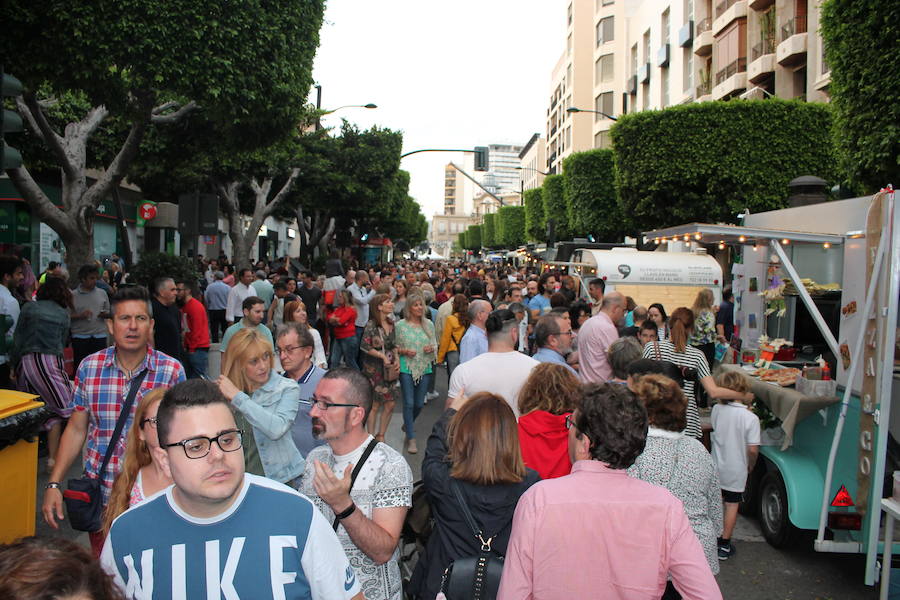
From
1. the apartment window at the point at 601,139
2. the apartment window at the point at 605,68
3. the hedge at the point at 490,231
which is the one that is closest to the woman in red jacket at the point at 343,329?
the apartment window at the point at 601,139

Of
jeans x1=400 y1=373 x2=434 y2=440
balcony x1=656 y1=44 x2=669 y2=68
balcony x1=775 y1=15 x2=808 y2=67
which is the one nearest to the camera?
jeans x1=400 y1=373 x2=434 y2=440

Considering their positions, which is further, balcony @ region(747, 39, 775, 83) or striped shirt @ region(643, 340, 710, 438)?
balcony @ region(747, 39, 775, 83)

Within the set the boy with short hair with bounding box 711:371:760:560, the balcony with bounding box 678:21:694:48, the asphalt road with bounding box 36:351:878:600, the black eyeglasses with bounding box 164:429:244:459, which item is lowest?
the asphalt road with bounding box 36:351:878:600

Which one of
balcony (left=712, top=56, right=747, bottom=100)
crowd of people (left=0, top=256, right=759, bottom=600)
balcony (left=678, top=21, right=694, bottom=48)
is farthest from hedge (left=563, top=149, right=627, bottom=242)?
crowd of people (left=0, top=256, right=759, bottom=600)

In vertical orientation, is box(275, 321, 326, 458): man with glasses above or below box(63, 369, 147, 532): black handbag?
above

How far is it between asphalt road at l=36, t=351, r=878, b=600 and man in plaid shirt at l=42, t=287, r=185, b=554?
1931 mm

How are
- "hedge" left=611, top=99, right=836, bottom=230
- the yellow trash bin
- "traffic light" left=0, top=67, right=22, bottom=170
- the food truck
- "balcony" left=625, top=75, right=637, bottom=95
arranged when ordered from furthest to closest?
"balcony" left=625, top=75, right=637, bottom=95 → "hedge" left=611, top=99, right=836, bottom=230 → "traffic light" left=0, top=67, right=22, bottom=170 → the food truck → the yellow trash bin

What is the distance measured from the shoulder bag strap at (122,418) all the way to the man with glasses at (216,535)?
5.61 ft

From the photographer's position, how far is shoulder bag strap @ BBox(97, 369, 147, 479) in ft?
12.0

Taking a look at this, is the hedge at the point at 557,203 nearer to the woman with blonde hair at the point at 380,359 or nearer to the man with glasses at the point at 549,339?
the woman with blonde hair at the point at 380,359

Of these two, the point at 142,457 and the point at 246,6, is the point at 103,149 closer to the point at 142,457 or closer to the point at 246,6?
the point at 246,6

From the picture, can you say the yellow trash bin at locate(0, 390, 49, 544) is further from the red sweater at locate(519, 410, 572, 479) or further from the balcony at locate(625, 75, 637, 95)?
the balcony at locate(625, 75, 637, 95)

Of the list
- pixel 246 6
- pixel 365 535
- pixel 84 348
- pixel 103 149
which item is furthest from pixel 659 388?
pixel 103 149

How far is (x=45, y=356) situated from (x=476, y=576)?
558 centimetres
